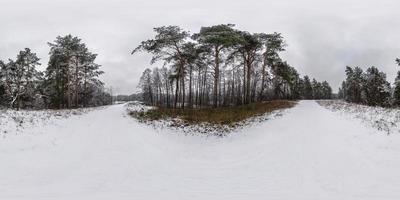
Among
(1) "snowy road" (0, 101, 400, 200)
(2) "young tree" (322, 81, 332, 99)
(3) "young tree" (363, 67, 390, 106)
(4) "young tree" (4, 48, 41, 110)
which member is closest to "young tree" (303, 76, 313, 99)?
(2) "young tree" (322, 81, 332, 99)

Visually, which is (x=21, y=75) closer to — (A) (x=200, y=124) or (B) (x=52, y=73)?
(B) (x=52, y=73)

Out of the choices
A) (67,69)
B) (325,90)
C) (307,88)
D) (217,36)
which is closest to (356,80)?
(307,88)

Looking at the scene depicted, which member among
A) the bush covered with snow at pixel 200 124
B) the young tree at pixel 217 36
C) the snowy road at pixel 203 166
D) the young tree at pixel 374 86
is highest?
the young tree at pixel 217 36

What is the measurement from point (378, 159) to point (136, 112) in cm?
1940

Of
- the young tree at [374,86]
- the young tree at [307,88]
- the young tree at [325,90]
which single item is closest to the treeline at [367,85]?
the young tree at [374,86]

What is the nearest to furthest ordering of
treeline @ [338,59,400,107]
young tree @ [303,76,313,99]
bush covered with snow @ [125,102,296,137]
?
bush covered with snow @ [125,102,296,137]
treeline @ [338,59,400,107]
young tree @ [303,76,313,99]

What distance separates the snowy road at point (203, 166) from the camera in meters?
7.84

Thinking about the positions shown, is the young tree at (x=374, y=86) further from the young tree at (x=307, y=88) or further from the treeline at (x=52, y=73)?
the treeline at (x=52, y=73)

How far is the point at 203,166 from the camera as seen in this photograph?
11445mm

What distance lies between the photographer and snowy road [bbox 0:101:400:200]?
309 inches

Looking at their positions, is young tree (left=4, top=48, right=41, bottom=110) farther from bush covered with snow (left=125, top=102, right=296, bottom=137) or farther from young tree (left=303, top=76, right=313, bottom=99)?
young tree (left=303, top=76, right=313, bottom=99)

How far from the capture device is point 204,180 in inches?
369

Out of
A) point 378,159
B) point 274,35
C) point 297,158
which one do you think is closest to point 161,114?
point 297,158

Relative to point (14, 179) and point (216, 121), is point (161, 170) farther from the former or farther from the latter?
point (216, 121)
